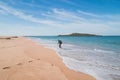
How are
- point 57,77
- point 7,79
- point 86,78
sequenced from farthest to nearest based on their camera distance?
point 86,78 < point 57,77 < point 7,79

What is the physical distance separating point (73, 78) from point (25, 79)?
2248mm

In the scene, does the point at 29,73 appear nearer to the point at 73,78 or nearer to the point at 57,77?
the point at 57,77

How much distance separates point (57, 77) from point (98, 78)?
2.15 metres

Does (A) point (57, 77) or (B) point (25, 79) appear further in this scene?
(A) point (57, 77)

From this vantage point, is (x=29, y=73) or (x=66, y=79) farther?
(x=29, y=73)

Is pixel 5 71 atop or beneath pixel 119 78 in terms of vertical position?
atop

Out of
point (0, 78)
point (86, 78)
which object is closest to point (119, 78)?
point (86, 78)

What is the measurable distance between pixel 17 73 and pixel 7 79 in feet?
2.53

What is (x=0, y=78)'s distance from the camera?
6.09 m

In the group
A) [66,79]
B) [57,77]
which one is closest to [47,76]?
[57,77]

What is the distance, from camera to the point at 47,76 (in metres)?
6.50

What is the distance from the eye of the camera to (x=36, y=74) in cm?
670

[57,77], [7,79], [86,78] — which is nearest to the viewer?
[7,79]

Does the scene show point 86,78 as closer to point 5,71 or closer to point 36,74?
point 36,74
